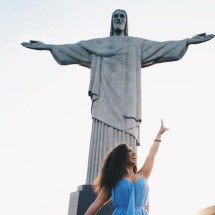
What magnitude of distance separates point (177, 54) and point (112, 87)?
1.69m

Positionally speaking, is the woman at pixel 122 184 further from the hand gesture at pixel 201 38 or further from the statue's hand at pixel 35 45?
the statue's hand at pixel 35 45

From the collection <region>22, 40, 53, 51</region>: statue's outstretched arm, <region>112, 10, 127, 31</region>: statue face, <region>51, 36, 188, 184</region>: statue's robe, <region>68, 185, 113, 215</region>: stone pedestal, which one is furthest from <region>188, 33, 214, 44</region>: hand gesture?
<region>68, 185, 113, 215</region>: stone pedestal

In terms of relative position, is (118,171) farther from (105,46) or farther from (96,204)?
(105,46)

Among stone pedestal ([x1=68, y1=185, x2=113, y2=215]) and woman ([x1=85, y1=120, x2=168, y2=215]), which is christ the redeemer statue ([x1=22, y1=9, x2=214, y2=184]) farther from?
woman ([x1=85, y1=120, x2=168, y2=215])

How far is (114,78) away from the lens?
8039mm

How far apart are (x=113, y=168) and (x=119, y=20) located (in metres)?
6.58

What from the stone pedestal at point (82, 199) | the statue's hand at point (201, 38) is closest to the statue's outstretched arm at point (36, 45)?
the statue's hand at point (201, 38)

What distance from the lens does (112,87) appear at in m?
7.93

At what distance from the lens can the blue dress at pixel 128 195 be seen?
284 centimetres

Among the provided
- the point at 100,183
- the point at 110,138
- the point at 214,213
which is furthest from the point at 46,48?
the point at 100,183

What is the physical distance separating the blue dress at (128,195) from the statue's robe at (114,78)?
423 cm

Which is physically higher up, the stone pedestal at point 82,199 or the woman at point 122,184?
Result: the stone pedestal at point 82,199

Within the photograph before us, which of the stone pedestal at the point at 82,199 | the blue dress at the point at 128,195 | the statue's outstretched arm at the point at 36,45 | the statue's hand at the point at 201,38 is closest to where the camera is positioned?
the blue dress at the point at 128,195

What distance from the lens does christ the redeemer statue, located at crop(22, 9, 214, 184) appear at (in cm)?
745
